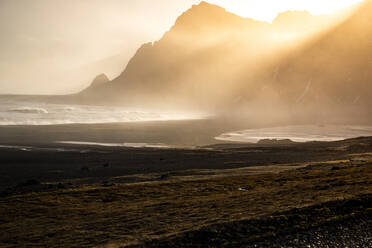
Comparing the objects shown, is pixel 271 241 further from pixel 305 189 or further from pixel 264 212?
pixel 305 189

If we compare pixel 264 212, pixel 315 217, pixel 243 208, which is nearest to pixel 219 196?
pixel 243 208

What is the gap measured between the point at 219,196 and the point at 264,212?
749 centimetres

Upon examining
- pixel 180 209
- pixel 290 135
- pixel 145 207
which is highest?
pixel 290 135

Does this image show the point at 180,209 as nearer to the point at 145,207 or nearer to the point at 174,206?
the point at 174,206

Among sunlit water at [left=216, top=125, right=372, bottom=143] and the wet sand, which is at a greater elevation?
sunlit water at [left=216, top=125, right=372, bottom=143]

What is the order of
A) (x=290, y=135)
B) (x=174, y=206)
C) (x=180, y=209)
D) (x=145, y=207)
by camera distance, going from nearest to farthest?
(x=180, y=209), (x=174, y=206), (x=145, y=207), (x=290, y=135)

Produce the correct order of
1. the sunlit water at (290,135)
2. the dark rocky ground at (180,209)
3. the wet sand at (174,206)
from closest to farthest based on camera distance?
the dark rocky ground at (180,209) < the wet sand at (174,206) < the sunlit water at (290,135)

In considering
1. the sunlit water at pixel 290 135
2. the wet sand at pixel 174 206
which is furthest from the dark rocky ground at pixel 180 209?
the sunlit water at pixel 290 135

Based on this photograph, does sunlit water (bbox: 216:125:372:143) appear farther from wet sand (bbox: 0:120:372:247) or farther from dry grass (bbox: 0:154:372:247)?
dry grass (bbox: 0:154:372:247)

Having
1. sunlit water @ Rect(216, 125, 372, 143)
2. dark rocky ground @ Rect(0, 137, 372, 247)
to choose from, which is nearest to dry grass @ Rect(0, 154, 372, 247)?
dark rocky ground @ Rect(0, 137, 372, 247)

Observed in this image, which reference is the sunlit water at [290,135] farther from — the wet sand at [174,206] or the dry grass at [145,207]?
the dry grass at [145,207]

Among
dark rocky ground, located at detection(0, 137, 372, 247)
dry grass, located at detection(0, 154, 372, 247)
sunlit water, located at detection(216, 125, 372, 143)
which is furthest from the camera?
sunlit water, located at detection(216, 125, 372, 143)

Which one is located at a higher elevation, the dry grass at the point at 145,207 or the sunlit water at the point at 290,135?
the sunlit water at the point at 290,135

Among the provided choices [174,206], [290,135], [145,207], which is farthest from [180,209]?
[290,135]
